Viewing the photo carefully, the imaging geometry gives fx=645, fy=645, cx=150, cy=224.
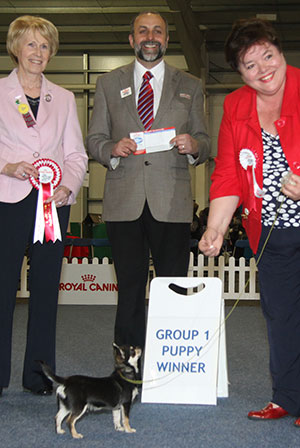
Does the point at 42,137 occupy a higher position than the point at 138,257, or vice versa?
the point at 42,137

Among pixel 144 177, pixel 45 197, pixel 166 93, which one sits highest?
pixel 166 93

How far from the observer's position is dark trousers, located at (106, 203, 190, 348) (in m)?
2.72

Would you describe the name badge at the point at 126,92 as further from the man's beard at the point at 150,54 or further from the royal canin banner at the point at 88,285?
the royal canin banner at the point at 88,285

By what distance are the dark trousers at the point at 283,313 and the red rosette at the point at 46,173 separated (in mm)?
869

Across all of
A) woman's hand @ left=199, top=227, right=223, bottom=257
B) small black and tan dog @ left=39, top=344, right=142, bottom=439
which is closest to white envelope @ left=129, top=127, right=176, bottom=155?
woman's hand @ left=199, top=227, right=223, bottom=257

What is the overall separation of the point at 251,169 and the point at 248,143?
87 millimetres

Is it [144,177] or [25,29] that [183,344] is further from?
[25,29]

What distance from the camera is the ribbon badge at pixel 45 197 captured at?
2.52m

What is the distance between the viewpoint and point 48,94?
8.63 feet

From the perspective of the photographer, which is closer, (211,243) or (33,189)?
(211,243)

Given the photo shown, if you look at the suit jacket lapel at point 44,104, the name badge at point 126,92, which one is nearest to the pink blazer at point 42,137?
the suit jacket lapel at point 44,104

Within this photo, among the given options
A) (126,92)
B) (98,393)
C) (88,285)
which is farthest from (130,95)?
(88,285)

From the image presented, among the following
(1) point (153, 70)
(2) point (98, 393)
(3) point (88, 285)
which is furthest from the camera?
(3) point (88, 285)

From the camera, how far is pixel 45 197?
2.53 m
